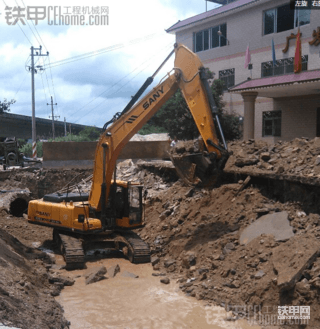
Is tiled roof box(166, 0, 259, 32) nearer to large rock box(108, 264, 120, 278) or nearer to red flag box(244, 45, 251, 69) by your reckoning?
red flag box(244, 45, 251, 69)

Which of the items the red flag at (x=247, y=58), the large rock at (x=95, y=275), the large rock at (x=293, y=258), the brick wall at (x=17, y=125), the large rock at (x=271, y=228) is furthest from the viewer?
the brick wall at (x=17, y=125)

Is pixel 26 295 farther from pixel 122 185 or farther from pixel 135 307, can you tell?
pixel 122 185

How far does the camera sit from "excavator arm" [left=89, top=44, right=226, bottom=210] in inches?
392

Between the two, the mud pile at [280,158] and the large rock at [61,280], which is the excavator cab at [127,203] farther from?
the mud pile at [280,158]

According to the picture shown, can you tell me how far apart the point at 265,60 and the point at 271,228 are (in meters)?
18.0

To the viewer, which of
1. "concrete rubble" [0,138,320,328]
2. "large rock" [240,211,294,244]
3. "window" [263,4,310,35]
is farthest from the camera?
"window" [263,4,310,35]

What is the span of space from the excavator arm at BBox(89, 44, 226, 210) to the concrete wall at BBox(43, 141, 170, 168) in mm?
9618

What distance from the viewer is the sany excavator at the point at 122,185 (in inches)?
396

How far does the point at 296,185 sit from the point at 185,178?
274cm

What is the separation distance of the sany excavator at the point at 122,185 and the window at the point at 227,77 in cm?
1743

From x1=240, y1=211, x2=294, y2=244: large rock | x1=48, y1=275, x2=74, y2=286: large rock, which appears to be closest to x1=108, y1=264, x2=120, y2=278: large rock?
x1=48, y1=275, x2=74, y2=286: large rock

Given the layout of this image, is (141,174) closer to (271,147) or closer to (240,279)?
(271,147)

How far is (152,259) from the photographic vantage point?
1136cm

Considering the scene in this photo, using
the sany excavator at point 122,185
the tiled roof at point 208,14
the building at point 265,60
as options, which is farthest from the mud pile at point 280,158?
the tiled roof at point 208,14
